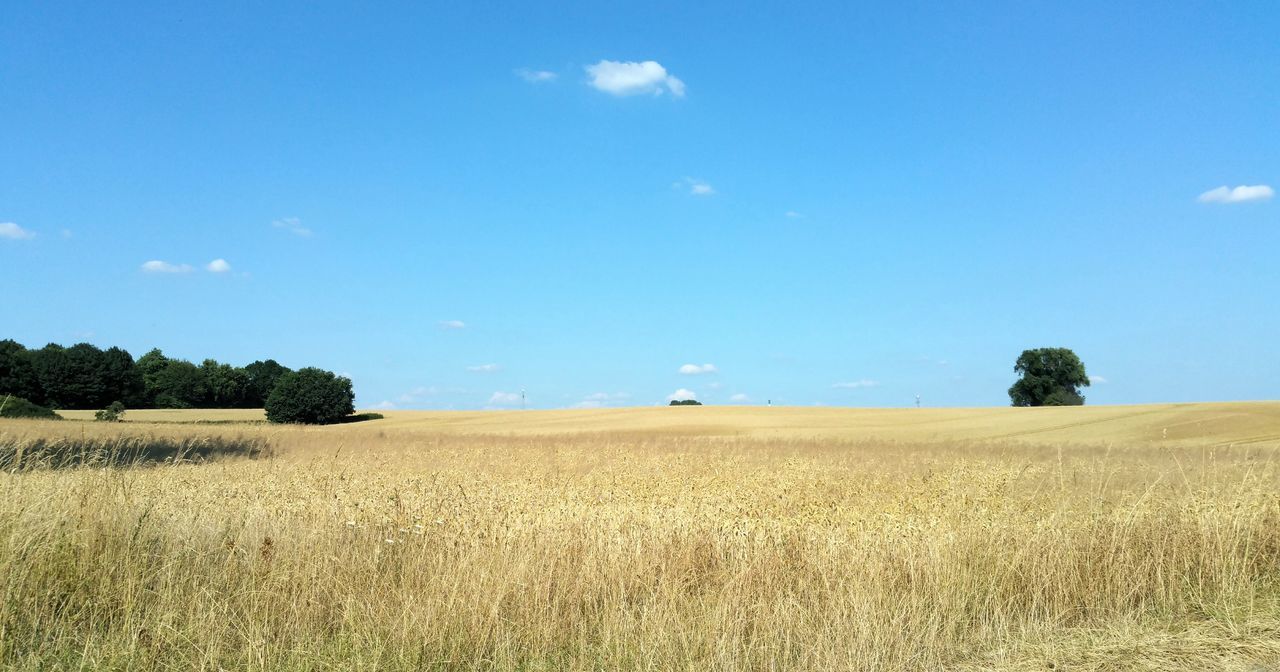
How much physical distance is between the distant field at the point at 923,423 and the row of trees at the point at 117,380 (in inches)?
1056

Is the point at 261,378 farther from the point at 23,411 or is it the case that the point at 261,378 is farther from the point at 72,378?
Answer: the point at 23,411

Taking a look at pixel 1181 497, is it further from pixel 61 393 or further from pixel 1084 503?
pixel 61 393

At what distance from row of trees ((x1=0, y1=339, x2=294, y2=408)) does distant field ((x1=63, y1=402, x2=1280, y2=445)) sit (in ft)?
88.0


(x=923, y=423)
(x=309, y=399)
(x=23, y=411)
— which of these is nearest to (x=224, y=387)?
(x=309, y=399)

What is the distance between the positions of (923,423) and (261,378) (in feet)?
273

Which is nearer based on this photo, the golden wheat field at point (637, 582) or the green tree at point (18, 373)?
the golden wheat field at point (637, 582)

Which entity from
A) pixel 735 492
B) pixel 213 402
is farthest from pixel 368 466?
pixel 213 402

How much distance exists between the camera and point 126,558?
6488 mm

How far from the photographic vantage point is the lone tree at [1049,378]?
8712cm

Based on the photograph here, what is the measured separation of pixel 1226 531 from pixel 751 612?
521 centimetres

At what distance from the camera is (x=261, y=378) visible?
101 m

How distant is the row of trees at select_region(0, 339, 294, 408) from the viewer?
276ft

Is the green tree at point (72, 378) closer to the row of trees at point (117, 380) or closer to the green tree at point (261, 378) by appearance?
the row of trees at point (117, 380)

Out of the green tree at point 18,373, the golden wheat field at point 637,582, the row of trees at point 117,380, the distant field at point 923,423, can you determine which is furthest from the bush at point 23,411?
the golden wheat field at point 637,582
